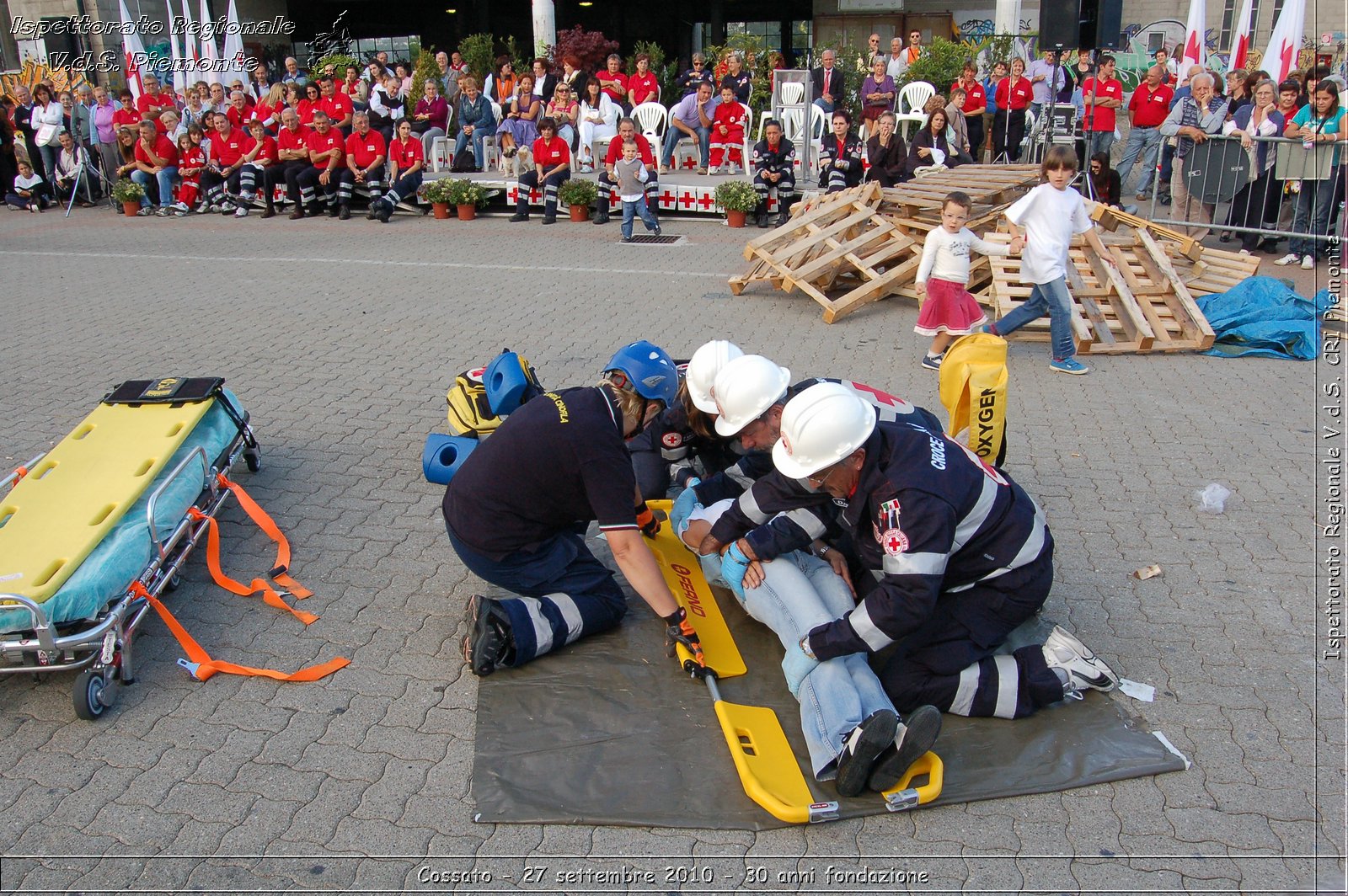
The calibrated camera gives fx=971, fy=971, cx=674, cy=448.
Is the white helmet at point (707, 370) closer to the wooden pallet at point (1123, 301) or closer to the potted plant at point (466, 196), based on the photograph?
the wooden pallet at point (1123, 301)

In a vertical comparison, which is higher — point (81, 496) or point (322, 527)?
point (81, 496)

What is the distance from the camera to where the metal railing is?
9906 millimetres

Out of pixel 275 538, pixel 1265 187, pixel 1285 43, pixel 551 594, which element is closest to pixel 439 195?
pixel 1265 187

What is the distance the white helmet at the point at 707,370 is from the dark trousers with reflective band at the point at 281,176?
13259 mm

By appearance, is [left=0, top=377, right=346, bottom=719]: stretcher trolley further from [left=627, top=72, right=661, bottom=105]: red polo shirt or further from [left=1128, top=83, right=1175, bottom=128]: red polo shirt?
[left=627, top=72, right=661, bottom=105]: red polo shirt

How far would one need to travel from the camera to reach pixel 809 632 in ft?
11.8

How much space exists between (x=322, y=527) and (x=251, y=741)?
1.75 metres

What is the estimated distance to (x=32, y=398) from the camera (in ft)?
22.9

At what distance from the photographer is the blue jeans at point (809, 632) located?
3232mm

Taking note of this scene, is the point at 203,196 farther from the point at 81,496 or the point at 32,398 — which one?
the point at 81,496

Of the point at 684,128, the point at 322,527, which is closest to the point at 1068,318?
the point at 322,527

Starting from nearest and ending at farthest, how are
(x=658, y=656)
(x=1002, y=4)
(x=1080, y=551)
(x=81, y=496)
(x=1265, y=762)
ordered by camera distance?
(x=1265, y=762), (x=658, y=656), (x=81, y=496), (x=1080, y=551), (x=1002, y=4)

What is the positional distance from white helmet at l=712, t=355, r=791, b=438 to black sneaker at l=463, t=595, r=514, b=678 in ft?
3.80

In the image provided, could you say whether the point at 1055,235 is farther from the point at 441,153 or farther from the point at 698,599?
the point at 441,153
